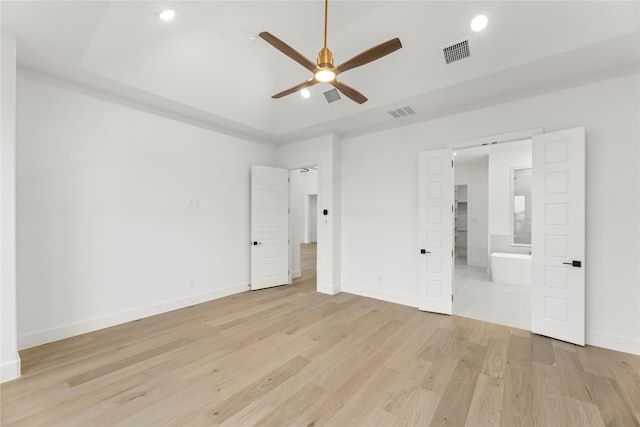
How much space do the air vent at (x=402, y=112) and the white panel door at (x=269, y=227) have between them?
2465mm

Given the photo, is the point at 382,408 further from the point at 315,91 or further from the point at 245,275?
the point at 315,91

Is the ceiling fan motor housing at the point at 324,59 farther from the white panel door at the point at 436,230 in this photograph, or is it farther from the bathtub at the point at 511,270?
the bathtub at the point at 511,270

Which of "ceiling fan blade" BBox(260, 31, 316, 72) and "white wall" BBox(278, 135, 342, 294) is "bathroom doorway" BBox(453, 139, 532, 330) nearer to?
"white wall" BBox(278, 135, 342, 294)

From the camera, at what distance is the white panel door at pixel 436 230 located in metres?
3.86

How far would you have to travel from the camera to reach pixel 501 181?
21.5 ft

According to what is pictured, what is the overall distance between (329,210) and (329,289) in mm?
1484

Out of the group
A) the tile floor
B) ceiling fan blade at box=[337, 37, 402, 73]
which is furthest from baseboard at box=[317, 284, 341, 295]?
ceiling fan blade at box=[337, 37, 402, 73]

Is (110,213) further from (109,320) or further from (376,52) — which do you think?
(376,52)

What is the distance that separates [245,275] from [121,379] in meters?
2.78

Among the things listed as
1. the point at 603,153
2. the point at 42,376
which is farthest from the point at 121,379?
the point at 603,153

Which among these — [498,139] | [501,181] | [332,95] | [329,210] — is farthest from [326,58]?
[501,181]

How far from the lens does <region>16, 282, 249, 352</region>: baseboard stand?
2.92 meters

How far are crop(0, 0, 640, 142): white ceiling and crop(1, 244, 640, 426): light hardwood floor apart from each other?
121 inches

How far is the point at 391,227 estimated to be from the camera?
178 inches
